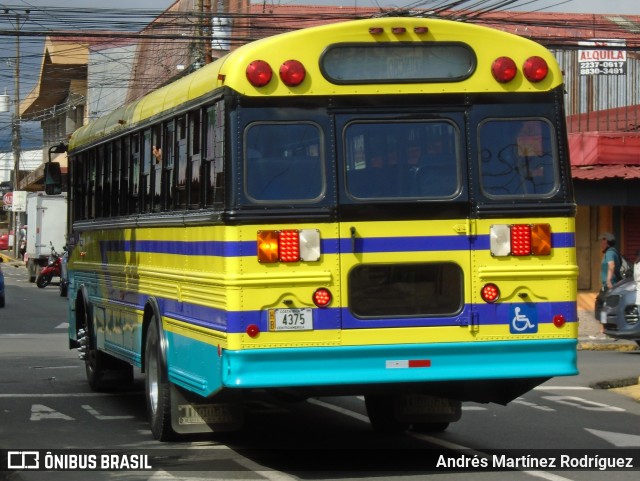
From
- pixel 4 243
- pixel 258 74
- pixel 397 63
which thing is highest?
pixel 397 63

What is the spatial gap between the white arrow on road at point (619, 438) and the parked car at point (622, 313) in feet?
30.3

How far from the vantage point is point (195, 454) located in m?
10.9

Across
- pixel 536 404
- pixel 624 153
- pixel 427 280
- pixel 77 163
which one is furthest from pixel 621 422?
pixel 624 153

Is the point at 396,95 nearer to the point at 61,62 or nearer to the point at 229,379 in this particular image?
the point at 229,379

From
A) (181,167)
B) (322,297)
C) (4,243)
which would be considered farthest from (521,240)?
(4,243)

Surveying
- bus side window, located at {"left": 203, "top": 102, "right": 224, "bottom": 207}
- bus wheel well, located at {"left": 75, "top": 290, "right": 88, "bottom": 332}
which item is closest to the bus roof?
bus side window, located at {"left": 203, "top": 102, "right": 224, "bottom": 207}

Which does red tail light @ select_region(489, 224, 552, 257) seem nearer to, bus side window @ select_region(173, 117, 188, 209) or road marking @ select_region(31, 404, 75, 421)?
bus side window @ select_region(173, 117, 188, 209)

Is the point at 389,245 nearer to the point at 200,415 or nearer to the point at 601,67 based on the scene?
the point at 200,415

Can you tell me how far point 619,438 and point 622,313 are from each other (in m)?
9.99

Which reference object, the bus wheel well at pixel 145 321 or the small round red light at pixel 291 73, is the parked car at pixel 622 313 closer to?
the bus wheel well at pixel 145 321

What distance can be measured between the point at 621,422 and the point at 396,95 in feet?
16.9

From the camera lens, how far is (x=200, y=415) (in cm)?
1091

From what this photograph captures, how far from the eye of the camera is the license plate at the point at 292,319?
934cm

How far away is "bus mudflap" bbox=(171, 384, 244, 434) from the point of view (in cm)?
1072
